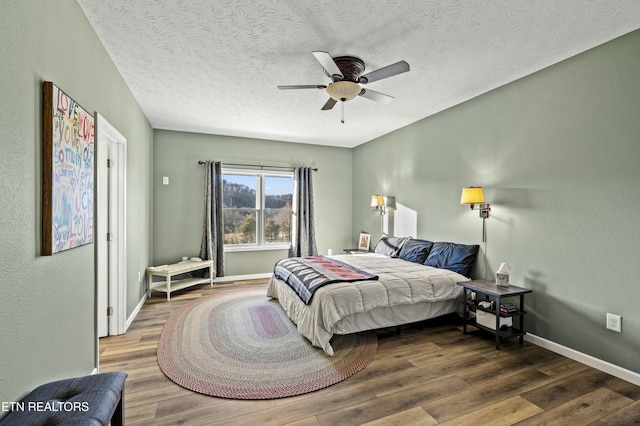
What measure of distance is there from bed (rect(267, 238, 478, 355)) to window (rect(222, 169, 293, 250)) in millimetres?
1975

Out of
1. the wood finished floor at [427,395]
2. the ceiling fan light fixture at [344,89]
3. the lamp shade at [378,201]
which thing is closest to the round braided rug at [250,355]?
the wood finished floor at [427,395]

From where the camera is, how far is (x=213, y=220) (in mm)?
5348

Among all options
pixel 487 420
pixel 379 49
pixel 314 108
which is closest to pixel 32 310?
pixel 487 420

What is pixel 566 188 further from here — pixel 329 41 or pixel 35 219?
pixel 35 219

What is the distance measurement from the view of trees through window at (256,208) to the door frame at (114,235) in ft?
7.82

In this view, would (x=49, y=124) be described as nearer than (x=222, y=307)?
Yes

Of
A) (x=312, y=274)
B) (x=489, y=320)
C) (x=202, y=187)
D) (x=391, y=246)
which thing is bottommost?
(x=489, y=320)

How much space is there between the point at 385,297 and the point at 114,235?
2.86m

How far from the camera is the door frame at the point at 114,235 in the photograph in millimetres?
3076

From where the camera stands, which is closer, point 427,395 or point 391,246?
point 427,395

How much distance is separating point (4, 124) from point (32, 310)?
34.4 inches

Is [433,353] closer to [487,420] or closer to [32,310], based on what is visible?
[487,420]

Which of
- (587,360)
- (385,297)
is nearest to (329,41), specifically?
(385,297)

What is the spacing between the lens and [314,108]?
4047 millimetres
